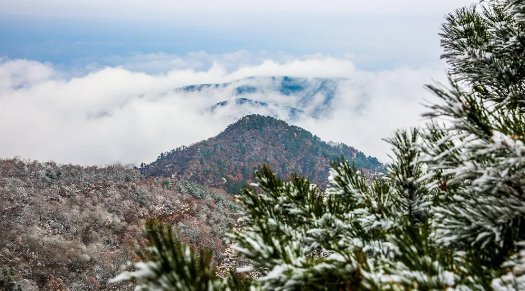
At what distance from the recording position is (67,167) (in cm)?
5875

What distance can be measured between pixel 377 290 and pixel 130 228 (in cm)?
4680

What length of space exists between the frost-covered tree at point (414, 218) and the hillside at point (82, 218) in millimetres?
23265

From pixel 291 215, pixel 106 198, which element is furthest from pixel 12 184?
pixel 291 215

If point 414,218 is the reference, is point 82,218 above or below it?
above

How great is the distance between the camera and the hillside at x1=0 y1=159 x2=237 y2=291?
32594 millimetres

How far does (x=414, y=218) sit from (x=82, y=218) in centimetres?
4580

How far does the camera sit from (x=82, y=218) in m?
43.3

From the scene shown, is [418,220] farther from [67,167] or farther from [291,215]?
[67,167]

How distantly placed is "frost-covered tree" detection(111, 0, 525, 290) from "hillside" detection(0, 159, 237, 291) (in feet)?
76.3

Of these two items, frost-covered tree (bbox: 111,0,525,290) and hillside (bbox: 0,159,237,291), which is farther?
hillside (bbox: 0,159,237,291)

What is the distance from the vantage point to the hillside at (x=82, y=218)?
107ft

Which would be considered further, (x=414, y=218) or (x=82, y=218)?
(x=82, y=218)

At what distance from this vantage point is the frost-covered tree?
6.13 ft

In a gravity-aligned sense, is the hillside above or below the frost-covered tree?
above
